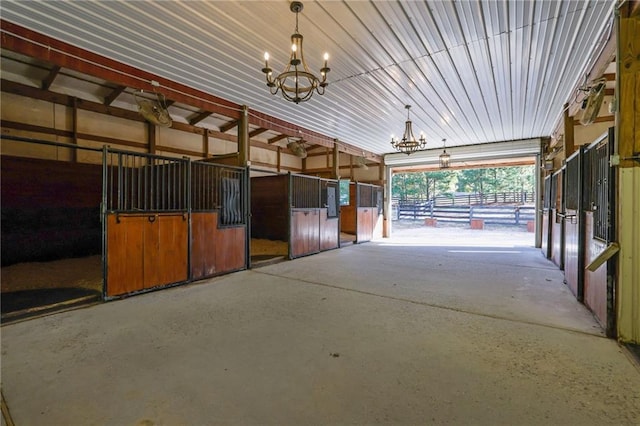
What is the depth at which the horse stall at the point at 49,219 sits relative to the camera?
3939mm

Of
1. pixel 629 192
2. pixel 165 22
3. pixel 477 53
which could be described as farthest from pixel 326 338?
pixel 477 53

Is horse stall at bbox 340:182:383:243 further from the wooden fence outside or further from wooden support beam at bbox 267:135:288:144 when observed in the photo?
the wooden fence outside

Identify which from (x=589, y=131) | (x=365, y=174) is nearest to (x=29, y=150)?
(x=365, y=174)

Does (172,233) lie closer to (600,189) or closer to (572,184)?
(600,189)

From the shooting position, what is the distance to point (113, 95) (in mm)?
5621

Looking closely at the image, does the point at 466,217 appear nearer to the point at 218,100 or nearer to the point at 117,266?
the point at 218,100

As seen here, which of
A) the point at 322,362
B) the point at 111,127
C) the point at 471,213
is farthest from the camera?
the point at 471,213

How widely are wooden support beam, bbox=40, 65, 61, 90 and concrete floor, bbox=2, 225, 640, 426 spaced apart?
4039 millimetres

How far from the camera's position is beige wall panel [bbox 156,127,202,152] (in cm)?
676

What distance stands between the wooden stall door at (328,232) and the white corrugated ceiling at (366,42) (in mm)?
2656

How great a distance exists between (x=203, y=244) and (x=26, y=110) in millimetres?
4020

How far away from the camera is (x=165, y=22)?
2.75 meters

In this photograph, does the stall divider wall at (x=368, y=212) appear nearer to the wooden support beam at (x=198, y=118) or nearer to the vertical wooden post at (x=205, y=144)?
the vertical wooden post at (x=205, y=144)

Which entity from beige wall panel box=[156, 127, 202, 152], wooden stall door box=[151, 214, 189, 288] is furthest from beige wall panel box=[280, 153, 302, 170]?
wooden stall door box=[151, 214, 189, 288]
